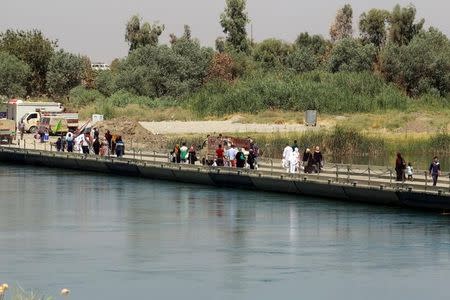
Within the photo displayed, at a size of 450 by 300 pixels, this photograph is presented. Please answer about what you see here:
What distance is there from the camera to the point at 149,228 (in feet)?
179

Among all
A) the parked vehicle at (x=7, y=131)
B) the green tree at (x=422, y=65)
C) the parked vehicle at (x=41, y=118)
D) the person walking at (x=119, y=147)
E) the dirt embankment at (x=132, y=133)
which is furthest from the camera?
the green tree at (x=422, y=65)

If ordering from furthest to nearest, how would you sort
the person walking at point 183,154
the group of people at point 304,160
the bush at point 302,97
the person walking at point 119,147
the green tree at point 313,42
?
the green tree at point 313,42
the bush at point 302,97
the person walking at point 119,147
the person walking at point 183,154
the group of people at point 304,160

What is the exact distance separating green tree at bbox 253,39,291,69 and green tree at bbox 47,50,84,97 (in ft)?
87.2

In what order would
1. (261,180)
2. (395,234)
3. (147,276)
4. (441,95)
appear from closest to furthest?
(147,276), (395,234), (261,180), (441,95)

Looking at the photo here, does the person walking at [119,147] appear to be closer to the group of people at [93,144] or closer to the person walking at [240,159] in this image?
the group of people at [93,144]

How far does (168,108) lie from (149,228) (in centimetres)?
6533

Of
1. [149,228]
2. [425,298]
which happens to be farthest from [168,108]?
[425,298]

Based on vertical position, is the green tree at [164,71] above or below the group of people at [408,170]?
above

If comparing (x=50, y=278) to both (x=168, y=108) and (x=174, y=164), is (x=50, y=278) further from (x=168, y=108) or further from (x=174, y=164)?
(x=168, y=108)

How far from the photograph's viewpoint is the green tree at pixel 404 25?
6265 inches

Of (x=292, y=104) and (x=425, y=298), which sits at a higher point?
(x=292, y=104)

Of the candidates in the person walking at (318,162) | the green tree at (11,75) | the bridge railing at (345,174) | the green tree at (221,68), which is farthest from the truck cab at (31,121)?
the green tree at (221,68)

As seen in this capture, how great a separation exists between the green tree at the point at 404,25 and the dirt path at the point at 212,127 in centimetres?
5536

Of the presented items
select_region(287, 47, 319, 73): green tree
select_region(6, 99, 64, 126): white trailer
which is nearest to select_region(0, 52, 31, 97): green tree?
select_region(287, 47, 319, 73): green tree
